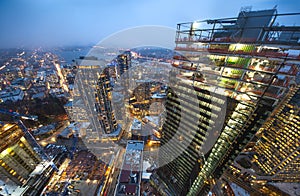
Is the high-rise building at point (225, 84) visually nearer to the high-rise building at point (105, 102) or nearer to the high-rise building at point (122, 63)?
the high-rise building at point (105, 102)

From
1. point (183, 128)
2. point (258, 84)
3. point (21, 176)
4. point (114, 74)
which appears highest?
point (258, 84)

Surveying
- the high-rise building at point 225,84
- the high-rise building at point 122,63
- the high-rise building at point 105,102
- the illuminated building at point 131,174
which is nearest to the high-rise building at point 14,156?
the high-rise building at point 105,102

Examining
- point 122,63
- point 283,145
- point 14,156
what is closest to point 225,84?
point 283,145

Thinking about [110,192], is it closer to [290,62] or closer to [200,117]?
[200,117]

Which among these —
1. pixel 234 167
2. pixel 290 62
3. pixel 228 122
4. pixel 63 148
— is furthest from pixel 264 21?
pixel 63 148

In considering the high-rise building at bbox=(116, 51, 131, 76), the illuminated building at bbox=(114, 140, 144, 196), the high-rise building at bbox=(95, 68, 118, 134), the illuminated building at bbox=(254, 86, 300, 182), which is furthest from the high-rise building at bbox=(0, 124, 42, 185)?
the illuminated building at bbox=(254, 86, 300, 182)

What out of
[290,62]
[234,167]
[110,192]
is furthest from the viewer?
[234,167]
